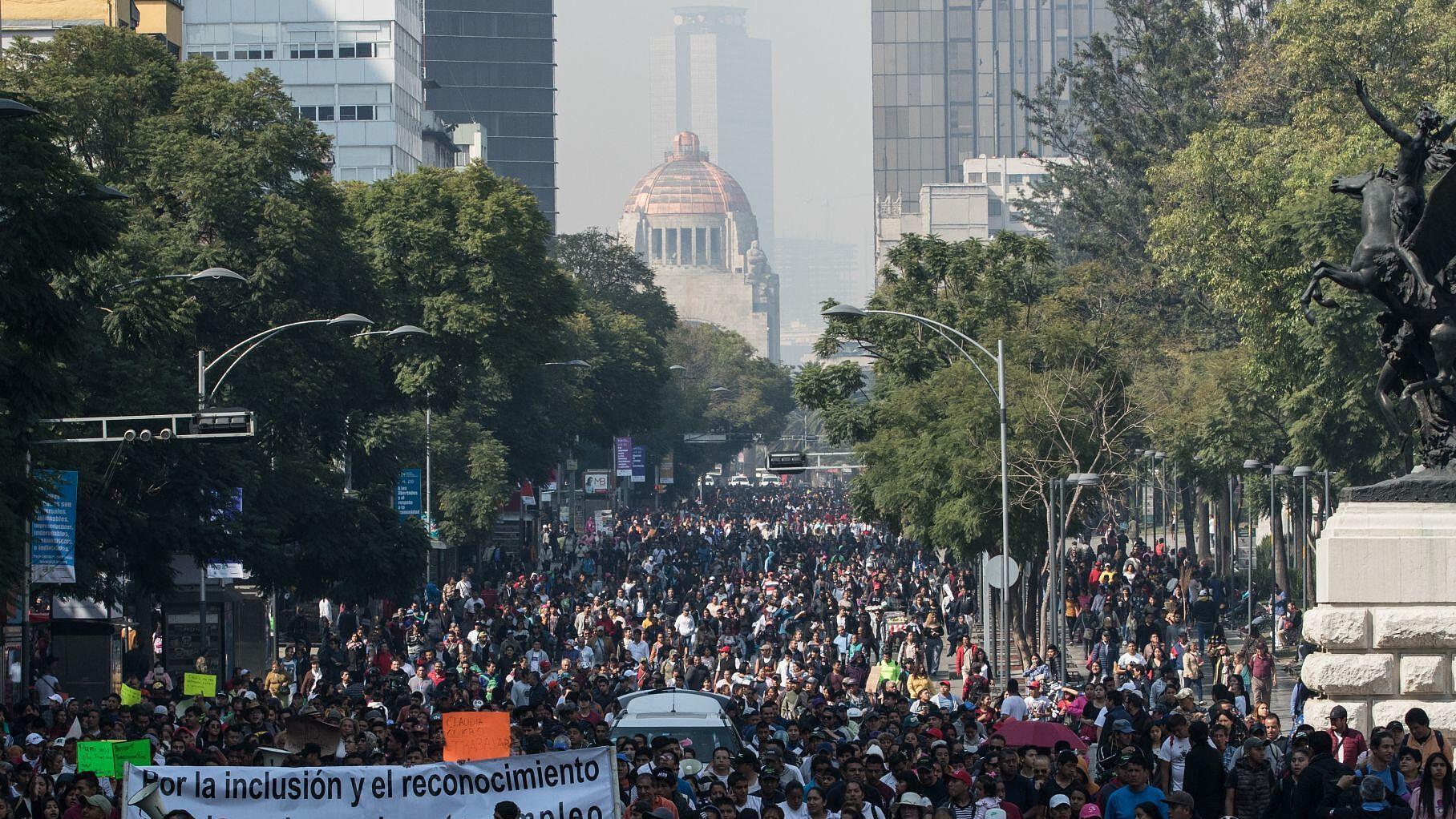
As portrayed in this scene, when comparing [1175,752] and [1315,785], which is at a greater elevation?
[1315,785]

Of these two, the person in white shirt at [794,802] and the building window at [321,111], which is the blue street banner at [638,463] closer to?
the building window at [321,111]


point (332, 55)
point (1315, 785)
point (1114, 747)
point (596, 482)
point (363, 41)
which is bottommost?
point (1114, 747)

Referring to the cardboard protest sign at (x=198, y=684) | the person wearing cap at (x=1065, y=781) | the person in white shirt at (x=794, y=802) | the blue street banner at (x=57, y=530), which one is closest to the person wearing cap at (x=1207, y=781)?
the person wearing cap at (x=1065, y=781)

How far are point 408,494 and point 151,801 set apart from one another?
126ft

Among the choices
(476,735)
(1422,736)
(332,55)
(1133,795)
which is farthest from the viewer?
(332,55)

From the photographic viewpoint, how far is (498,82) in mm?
191625

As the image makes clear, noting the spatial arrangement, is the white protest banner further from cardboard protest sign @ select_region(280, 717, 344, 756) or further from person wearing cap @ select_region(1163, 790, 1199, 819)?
cardboard protest sign @ select_region(280, 717, 344, 756)

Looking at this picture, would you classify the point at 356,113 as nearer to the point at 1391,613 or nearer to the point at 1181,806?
the point at 1391,613

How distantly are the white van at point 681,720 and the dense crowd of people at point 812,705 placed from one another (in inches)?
2.5

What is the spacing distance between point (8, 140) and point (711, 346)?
485ft

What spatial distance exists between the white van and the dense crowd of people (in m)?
0.06

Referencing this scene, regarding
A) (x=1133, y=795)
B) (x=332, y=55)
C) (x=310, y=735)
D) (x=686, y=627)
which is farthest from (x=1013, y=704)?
(x=332, y=55)

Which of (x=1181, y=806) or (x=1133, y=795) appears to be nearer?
A: (x=1181, y=806)

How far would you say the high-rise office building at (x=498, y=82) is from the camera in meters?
190
